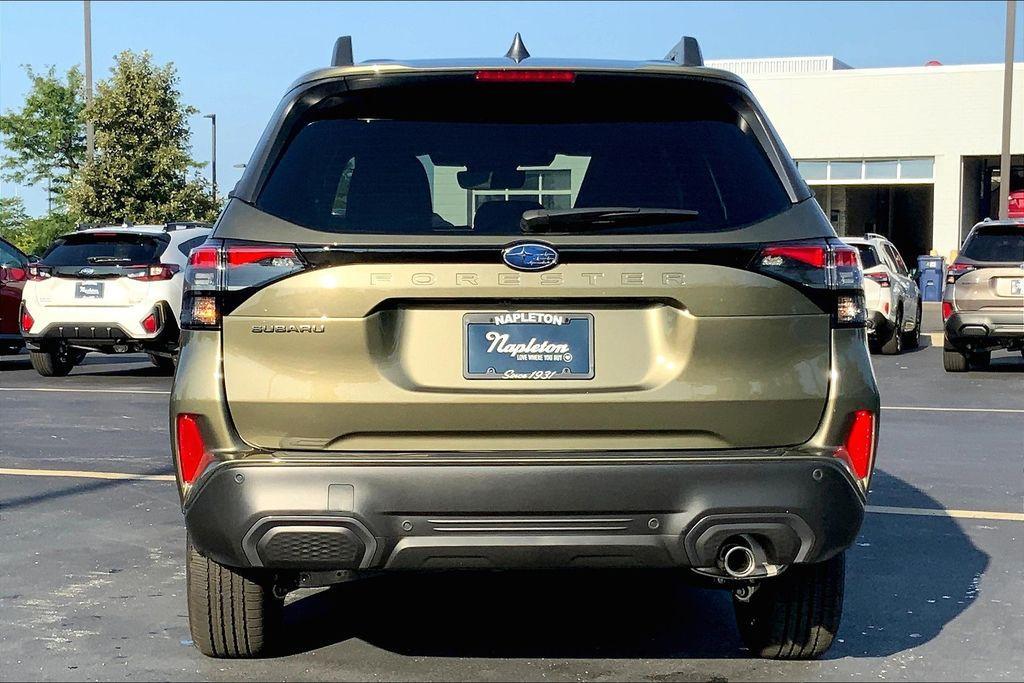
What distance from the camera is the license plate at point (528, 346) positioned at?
3990mm

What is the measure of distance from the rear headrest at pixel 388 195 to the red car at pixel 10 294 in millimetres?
13217

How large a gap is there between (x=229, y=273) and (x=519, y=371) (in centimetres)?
83

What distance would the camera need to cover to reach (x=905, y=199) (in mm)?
50688

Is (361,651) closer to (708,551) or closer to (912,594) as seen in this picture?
(708,551)

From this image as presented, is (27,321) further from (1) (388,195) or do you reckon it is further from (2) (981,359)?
(1) (388,195)

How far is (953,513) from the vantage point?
7430 mm

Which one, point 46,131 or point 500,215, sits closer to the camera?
point 500,215

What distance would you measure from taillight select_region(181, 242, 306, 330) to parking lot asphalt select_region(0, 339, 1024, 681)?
3.38 ft

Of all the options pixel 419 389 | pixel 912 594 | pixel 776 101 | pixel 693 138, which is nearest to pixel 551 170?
pixel 693 138

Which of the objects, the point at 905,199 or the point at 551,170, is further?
the point at 905,199

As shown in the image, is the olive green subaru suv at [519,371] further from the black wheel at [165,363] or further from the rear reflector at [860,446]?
the black wheel at [165,363]

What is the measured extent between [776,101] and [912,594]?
40.2 metres

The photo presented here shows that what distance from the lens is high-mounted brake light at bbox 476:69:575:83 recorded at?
4.23 m

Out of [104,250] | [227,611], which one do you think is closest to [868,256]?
[104,250]
